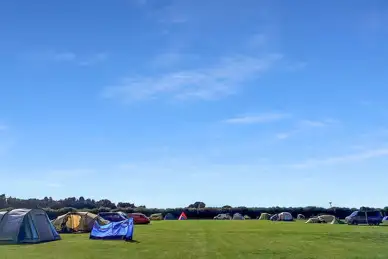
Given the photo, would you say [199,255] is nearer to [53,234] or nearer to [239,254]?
[239,254]

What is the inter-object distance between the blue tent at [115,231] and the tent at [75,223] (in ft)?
40.2

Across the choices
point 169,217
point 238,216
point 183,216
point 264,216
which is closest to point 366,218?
point 264,216

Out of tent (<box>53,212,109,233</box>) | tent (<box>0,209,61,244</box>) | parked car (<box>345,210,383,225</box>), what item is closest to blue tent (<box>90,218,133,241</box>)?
tent (<box>0,209,61,244</box>)

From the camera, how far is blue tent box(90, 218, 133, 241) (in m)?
38.0

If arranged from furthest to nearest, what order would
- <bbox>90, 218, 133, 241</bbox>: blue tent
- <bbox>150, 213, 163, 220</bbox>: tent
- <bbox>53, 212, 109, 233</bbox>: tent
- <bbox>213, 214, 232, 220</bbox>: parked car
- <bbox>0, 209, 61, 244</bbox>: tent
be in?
<bbox>213, 214, 232, 220</bbox>: parked car → <bbox>150, 213, 163, 220</bbox>: tent → <bbox>53, 212, 109, 233</bbox>: tent → <bbox>90, 218, 133, 241</bbox>: blue tent → <bbox>0, 209, 61, 244</bbox>: tent

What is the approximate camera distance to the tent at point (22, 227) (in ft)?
119

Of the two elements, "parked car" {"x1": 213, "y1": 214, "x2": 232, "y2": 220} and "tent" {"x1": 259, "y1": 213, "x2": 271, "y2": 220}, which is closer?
"tent" {"x1": 259, "y1": 213, "x2": 271, "y2": 220}

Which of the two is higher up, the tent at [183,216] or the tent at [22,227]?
the tent at [183,216]

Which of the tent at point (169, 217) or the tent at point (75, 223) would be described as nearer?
the tent at point (75, 223)

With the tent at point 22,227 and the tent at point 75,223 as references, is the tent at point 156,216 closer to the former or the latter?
the tent at point 75,223

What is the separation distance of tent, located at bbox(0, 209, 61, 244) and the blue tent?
3.69 m

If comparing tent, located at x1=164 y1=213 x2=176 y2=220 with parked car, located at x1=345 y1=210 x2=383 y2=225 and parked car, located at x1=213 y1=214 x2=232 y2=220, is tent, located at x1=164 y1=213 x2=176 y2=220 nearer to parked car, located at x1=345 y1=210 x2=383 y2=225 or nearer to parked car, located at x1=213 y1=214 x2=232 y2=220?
parked car, located at x1=213 y1=214 x2=232 y2=220

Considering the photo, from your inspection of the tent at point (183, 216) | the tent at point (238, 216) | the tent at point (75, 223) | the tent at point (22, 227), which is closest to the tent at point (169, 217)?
the tent at point (183, 216)

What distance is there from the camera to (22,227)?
121 ft
